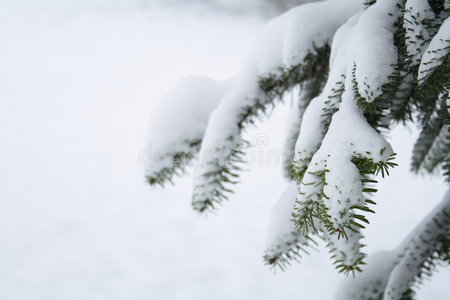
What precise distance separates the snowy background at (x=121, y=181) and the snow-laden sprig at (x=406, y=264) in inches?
48.7

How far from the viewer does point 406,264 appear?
2.23 ft

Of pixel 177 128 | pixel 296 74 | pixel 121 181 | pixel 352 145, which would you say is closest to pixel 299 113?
pixel 296 74

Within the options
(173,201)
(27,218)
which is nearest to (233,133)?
(173,201)

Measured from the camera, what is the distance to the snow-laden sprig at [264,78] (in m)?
0.60

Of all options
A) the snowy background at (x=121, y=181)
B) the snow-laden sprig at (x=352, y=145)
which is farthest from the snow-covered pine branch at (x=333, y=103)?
the snowy background at (x=121, y=181)

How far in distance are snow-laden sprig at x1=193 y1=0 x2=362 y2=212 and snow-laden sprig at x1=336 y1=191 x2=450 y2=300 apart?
368 millimetres

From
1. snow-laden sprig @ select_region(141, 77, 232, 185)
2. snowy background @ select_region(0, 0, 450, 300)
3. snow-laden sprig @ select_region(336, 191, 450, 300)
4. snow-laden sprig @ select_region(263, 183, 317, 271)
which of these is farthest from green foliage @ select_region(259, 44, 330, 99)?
snowy background @ select_region(0, 0, 450, 300)

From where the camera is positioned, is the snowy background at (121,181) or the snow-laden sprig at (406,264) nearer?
the snow-laden sprig at (406,264)

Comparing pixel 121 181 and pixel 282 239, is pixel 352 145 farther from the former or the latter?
pixel 121 181

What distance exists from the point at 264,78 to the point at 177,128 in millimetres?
190

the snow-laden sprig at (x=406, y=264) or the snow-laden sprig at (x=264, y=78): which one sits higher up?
the snow-laden sprig at (x=264, y=78)

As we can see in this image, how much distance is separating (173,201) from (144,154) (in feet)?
6.28

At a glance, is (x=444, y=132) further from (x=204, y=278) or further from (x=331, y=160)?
(x=204, y=278)

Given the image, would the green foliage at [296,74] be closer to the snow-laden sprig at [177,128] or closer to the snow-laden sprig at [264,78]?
the snow-laden sprig at [264,78]
